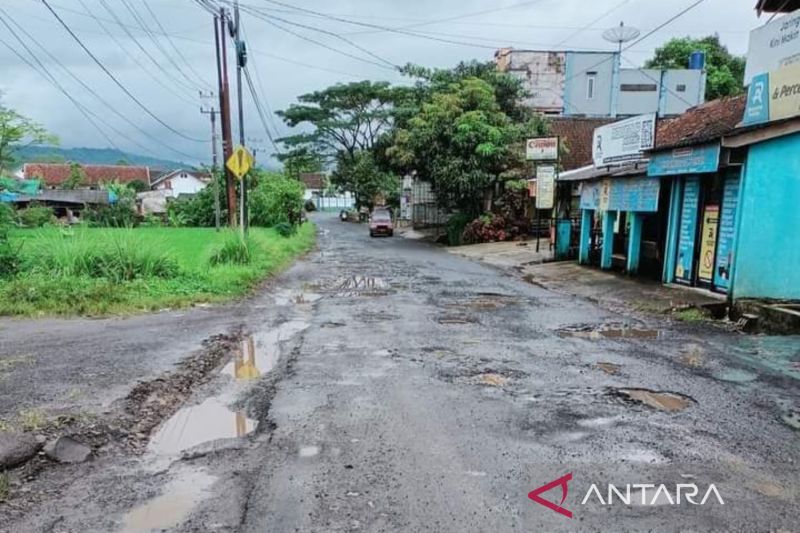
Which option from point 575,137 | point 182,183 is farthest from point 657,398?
point 182,183

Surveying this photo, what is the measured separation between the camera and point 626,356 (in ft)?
22.4

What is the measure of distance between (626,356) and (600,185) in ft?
34.0

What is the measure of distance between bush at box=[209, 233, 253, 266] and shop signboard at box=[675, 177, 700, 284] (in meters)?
10.5

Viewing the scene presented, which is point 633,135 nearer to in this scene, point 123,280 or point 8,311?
point 123,280

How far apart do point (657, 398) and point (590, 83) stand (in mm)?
37082

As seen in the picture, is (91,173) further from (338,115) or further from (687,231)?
(687,231)

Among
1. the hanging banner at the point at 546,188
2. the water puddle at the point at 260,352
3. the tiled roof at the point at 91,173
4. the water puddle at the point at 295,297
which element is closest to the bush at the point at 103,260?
the water puddle at the point at 295,297

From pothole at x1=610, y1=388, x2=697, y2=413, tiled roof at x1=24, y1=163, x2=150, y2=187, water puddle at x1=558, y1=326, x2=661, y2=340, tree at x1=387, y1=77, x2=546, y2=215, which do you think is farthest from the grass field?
tiled roof at x1=24, y1=163, x2=150, y2=187

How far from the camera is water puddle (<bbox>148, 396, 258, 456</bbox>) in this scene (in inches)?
166

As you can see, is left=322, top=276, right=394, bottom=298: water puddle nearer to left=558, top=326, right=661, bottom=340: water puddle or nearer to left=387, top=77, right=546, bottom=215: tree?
left=558, top=326, right=661, bottom=340: water puddle

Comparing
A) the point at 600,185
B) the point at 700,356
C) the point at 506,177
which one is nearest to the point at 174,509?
the point at 700,356

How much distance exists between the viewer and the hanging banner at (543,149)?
19.6 meters

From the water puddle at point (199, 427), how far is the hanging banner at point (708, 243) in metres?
9.93

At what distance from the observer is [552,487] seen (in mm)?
3441
